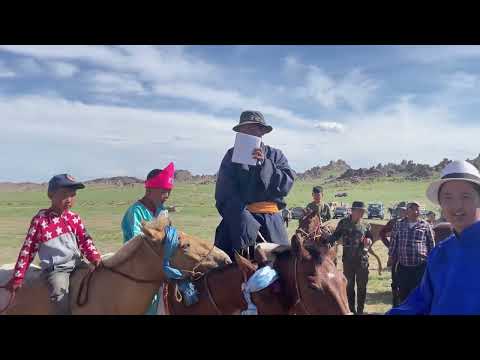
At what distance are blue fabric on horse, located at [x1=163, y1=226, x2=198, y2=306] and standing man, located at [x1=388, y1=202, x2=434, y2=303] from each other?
17.7ft

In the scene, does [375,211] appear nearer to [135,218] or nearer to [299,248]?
[135,218]

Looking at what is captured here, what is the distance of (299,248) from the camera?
3.56 metres

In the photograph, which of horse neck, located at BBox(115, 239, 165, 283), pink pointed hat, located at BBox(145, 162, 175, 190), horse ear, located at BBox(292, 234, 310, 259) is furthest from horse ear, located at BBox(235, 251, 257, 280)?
pink pointed hat, located at BBox(145, 162, 175, 190)

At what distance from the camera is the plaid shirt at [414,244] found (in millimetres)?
7816

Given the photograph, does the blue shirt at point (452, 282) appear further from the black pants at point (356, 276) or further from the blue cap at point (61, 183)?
the black pants at point (356, 276)

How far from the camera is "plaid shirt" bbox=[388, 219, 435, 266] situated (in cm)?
782

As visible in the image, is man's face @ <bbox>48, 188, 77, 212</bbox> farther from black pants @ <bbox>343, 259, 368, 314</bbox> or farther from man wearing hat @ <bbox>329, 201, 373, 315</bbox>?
black pants @ <bbox>343, 259, 368, 314</bbox>

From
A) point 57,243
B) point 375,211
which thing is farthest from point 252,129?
point 375,211

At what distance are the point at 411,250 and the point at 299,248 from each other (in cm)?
516

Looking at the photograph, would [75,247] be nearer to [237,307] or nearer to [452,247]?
[237,307]

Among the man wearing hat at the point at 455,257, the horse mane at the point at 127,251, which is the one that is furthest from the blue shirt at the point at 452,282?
the horse mane at the point at 127,251

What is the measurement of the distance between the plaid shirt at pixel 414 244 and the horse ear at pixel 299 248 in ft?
16.8
